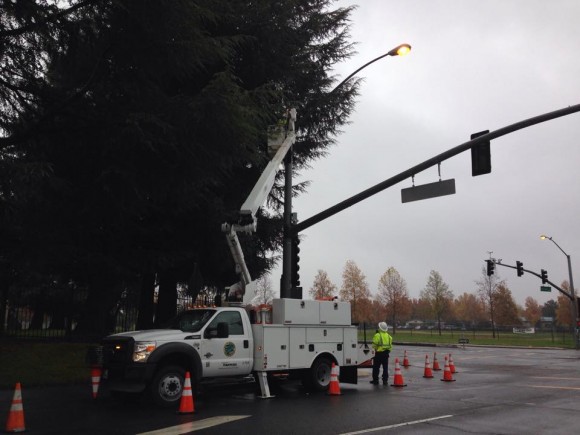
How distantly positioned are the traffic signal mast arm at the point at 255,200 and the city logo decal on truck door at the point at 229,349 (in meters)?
1.92

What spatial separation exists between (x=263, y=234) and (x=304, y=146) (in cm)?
462

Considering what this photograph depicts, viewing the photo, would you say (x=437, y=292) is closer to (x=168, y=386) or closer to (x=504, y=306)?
(x=504, y=306)

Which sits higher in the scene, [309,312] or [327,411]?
[309,312]

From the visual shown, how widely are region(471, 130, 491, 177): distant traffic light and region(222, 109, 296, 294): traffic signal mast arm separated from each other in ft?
17.6

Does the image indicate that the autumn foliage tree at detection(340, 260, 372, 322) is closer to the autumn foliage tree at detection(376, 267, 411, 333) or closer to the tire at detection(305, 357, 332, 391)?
the autumn foliage tree at detection(376, 267, 411, 333)

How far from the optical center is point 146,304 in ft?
71.8

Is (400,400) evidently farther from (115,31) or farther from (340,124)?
(340,124)

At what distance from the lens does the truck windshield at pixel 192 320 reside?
39.0ft

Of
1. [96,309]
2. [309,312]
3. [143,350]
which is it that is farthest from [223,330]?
[96,309]

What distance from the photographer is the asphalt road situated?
8797 mm

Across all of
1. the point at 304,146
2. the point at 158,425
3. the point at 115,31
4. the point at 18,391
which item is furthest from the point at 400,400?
the point at 304,146

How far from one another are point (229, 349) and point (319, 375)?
2.78 meters

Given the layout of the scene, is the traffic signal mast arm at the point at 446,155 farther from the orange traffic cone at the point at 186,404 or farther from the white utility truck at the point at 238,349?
the orange traffic cone at the point at 186,404

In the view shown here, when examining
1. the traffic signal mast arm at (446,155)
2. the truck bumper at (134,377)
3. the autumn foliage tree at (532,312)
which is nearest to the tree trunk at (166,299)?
the traffic signal mast arm at (446,155)
